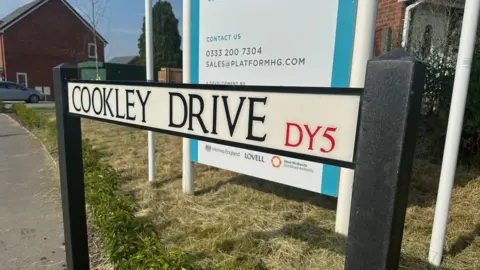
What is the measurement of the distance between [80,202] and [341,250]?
187 centimetres

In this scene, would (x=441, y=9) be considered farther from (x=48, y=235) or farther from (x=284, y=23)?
(x=48, y=235)

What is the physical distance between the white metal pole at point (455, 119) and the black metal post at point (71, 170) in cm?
226

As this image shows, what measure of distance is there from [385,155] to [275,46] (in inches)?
92.4

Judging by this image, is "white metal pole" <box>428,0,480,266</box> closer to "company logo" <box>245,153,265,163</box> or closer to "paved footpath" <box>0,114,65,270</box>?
"company logo" <box>245,153,265,163</box>

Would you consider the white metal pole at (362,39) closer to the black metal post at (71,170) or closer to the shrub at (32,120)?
the black metal post at (71,170)

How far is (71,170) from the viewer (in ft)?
6.34

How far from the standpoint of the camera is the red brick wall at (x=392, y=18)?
5.36m

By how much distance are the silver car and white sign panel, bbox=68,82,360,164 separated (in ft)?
81.7

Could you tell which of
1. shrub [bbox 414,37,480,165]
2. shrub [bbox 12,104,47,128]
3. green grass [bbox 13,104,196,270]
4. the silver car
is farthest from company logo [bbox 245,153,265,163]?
the silver car

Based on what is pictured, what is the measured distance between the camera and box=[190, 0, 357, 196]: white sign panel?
262 centimetres

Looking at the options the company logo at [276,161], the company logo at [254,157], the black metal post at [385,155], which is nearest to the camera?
the black metal post at [385,155]

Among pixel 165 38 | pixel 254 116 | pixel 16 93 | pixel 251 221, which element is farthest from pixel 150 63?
pixel 165 38

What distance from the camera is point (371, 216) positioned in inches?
32.7

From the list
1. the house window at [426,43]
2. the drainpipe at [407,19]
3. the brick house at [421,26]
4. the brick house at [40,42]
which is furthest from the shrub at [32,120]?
the brick house at [40,42]
